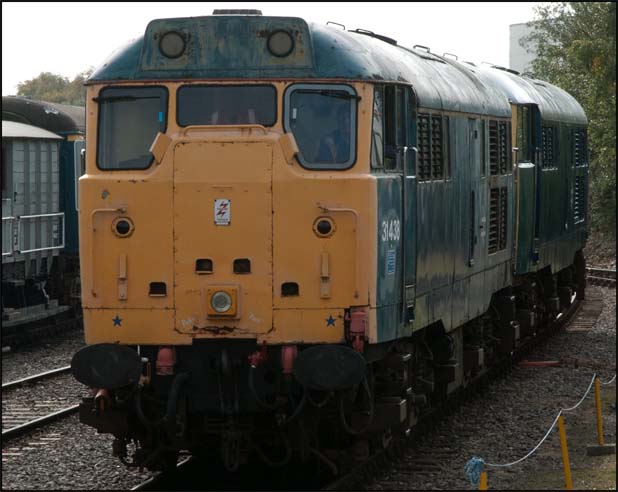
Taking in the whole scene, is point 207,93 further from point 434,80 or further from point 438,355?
point 438,355

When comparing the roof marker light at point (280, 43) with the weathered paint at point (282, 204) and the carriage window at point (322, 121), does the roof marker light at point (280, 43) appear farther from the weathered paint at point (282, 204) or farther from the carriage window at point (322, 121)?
the carriage window at point (322, 121)

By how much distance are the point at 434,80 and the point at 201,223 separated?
10.5ft

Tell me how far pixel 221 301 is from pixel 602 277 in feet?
81.6

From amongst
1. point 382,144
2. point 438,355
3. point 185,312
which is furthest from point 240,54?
point 438,355

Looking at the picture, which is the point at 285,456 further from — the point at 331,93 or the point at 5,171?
the point at 5,171

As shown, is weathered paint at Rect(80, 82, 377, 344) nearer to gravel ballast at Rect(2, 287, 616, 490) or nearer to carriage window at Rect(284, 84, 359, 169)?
carriage window at Rect(284, 84, 359, 169)

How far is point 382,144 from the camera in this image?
10.7 meters

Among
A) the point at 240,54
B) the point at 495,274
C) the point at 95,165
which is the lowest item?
the point at 495,274

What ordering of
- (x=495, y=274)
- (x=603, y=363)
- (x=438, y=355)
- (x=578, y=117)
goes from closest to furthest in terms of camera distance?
(x=438, y=355) → (x=495, y=274) → (x=603, y=363) → (x=578, y=117)

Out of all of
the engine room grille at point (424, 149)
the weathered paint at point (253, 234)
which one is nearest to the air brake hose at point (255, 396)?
the weathered paint at point (253, 234)

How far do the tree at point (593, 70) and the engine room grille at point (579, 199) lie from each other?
2.67 m

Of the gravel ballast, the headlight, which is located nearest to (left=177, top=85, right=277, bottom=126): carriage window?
the headlight

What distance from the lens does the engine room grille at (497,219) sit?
15.2 metres

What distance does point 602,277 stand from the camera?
3403 cm
